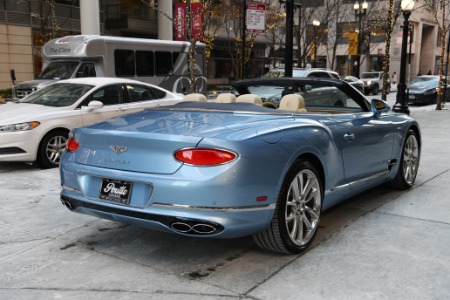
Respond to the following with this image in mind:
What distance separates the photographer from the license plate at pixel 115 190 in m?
3.66

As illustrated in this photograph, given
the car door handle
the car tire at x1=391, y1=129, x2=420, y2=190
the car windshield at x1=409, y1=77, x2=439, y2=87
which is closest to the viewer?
the car door handle

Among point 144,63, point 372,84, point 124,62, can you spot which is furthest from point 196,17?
point 372,84

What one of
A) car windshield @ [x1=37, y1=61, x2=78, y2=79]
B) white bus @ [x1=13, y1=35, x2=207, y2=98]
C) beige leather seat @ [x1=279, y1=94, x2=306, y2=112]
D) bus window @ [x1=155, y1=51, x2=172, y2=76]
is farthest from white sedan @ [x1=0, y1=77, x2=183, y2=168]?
bus window @ [x1=155, y1=51, x2=172, y2=76]

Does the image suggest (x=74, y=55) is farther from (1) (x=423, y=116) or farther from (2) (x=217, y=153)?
(2) (x=217, y=153)

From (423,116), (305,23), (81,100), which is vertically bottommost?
(423,116)

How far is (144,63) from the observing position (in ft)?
59.8

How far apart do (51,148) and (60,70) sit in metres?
7.90

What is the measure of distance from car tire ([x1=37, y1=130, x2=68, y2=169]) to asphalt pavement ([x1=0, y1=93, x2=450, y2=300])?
2340mm

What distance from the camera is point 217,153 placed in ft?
11.4

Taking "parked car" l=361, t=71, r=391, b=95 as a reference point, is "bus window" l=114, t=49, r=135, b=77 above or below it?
above

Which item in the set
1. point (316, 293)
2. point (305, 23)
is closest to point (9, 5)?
point (305, 23)

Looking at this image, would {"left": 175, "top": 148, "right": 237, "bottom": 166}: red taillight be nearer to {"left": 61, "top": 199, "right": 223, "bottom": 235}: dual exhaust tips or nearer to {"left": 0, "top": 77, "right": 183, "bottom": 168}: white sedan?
{"left": 61, "top": 199, "right": 223, "bottom": 235}: dual exhaust tips

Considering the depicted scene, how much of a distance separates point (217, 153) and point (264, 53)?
42.7 metres

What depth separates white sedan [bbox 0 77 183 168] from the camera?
25.1ft
